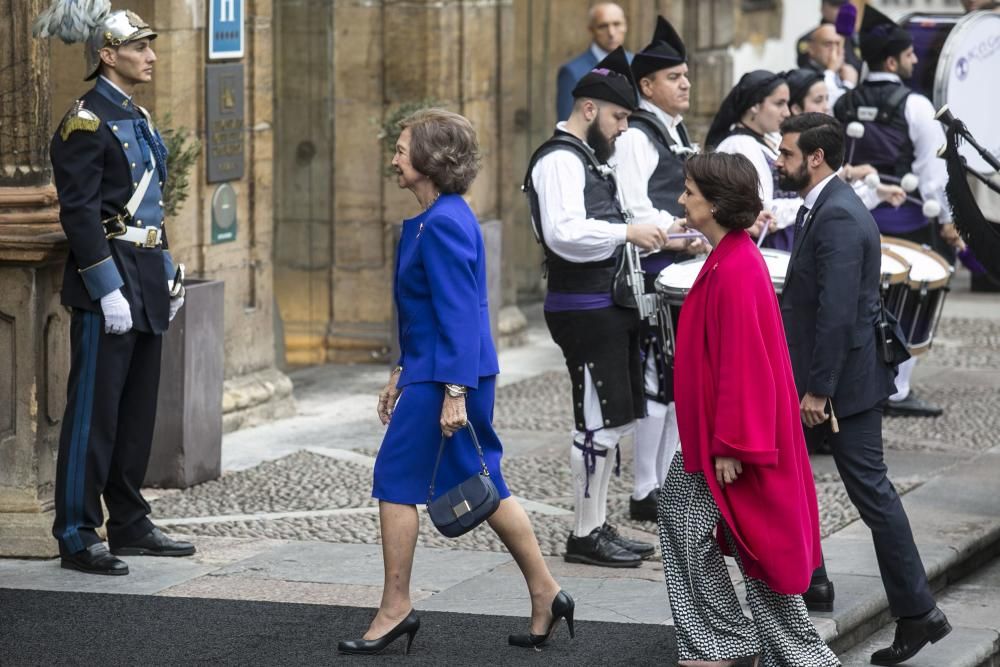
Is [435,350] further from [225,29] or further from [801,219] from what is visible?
[225,29]

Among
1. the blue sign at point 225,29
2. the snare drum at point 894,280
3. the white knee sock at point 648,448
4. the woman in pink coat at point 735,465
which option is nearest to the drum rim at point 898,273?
the snare drum at point 894,280

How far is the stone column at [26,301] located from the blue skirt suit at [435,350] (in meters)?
1.89

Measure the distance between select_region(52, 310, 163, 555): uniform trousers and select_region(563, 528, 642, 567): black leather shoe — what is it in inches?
61.0

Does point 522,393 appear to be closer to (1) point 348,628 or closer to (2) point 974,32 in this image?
(2) point 974,32

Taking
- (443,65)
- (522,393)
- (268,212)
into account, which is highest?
(443,65)

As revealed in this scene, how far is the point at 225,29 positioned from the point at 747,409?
491cm

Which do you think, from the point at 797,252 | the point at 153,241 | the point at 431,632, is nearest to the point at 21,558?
the point at 153,241

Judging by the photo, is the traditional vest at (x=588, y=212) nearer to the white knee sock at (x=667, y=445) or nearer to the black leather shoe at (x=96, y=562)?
the white knee sock at (x=667, y=445)

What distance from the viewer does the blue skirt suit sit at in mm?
5930

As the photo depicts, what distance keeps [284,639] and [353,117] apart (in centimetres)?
627

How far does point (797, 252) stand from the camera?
653 cm

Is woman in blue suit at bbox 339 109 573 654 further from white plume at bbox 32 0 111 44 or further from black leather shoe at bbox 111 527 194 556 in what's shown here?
white plume at bbox 32 0 111 44

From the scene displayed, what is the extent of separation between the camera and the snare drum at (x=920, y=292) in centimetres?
1004

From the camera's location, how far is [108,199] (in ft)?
23.7
